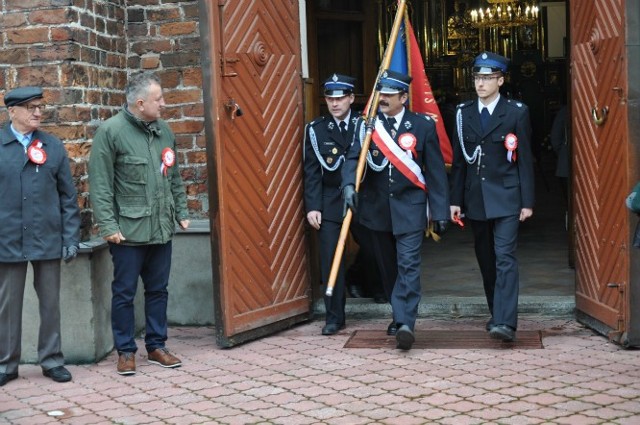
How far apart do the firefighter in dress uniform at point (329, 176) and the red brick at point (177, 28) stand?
103 centimetres

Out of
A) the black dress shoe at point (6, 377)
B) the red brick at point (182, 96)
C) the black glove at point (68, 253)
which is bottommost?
the black dress shoe at point (6, 377)

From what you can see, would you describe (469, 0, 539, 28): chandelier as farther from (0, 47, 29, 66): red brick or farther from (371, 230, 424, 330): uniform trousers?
(0, 47, 29, 66): red brick

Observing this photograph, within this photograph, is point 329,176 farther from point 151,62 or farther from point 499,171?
point 151,62

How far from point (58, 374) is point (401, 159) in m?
2.45

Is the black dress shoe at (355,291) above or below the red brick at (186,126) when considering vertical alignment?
below

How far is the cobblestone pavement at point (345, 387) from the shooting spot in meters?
5.41

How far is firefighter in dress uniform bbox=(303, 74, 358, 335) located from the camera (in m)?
7.36

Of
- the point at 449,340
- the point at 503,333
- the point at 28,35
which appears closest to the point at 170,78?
the point at 28,35

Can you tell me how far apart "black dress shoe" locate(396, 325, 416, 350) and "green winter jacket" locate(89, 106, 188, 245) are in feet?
4.94

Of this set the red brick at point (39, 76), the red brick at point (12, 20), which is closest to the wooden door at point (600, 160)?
the red brick at point (39, 76)

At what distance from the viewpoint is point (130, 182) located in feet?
21.2

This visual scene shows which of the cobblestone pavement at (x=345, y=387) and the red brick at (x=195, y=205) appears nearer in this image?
the cobblestone pavement at (x=345, y=387)

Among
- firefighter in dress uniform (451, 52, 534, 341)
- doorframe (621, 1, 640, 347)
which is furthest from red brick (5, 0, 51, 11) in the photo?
doorframe (621, 1, 640, 347)

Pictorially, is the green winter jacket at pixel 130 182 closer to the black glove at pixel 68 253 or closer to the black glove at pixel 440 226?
the black glove at pixel 68 253
